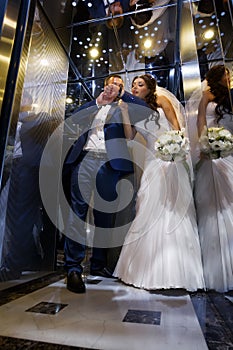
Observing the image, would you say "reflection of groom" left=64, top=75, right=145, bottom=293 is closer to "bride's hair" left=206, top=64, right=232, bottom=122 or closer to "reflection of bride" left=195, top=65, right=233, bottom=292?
"reflection of bride" left=195, top=65, right=233, bottom=292

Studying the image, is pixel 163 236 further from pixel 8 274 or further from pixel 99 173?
pixel 8 274

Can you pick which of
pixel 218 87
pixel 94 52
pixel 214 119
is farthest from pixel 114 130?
pixel 94 52

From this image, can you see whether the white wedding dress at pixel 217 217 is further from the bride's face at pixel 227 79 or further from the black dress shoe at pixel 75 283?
the black dress shoe at pixel 75 283

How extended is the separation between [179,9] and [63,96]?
4.68ft

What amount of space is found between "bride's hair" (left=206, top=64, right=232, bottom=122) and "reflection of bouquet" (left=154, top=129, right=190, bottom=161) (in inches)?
21.5

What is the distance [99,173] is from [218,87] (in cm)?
109

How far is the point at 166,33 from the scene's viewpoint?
2637mm

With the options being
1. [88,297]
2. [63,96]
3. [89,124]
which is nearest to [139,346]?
[88,297]

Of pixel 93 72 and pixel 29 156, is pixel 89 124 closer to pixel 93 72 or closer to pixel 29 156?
pixel 29 156

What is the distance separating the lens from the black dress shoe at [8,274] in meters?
1.26

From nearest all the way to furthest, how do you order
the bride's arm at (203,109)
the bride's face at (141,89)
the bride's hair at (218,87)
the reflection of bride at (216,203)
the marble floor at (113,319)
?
1. the marble floor at (113,319)
2. the bride's hair at (218,87)
3. the reflection of bride at (216,203)
4. the bride's arm at (203,109)
5. the bride's face at (141,89)

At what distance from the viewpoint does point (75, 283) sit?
4.29 feet

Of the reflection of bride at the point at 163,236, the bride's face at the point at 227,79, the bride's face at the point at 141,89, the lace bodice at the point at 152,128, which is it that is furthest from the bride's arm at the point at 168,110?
the bride's face at the point at 227,79

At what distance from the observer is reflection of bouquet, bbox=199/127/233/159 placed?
968 millimetres
